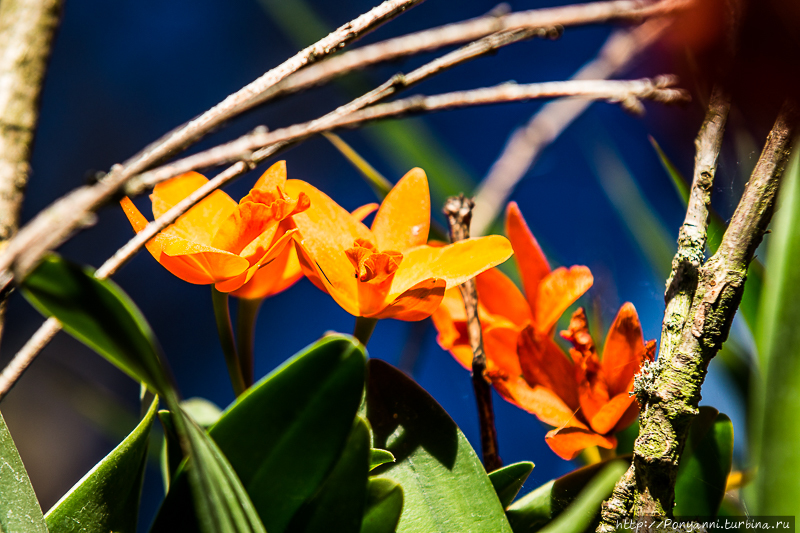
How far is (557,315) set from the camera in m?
0.26

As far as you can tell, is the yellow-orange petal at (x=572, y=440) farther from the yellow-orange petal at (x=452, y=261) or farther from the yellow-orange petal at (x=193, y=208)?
the yellow-orange petal at (x=193, y=208)

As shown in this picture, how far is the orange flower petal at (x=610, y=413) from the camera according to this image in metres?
0.22

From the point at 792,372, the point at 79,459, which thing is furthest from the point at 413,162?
the point at 79,459

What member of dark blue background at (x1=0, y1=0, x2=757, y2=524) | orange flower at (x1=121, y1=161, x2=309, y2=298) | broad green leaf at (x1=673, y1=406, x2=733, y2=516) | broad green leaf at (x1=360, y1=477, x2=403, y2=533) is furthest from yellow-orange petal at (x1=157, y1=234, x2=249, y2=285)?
dark blue background at (x1=0, y1=0, x2=757, y2=524)

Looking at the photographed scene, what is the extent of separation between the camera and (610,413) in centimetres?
22

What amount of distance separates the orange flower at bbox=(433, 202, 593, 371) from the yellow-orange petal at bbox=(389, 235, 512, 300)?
45 mm

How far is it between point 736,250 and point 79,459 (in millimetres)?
824

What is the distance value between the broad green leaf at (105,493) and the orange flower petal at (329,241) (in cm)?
9

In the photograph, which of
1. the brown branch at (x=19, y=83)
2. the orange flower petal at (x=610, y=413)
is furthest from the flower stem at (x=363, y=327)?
the brown branch at (x=19, y=83)

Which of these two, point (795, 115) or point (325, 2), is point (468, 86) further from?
point (795, 115)

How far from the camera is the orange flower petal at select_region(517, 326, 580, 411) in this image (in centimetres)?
24

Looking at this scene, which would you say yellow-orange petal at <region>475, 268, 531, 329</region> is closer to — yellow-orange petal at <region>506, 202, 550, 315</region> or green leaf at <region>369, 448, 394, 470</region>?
yellow-orange petal at <region>506, 202, 550, 315</region>

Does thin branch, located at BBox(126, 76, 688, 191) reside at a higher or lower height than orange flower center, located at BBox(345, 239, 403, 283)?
higher

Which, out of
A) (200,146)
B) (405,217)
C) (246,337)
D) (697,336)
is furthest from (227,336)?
(200,146)
